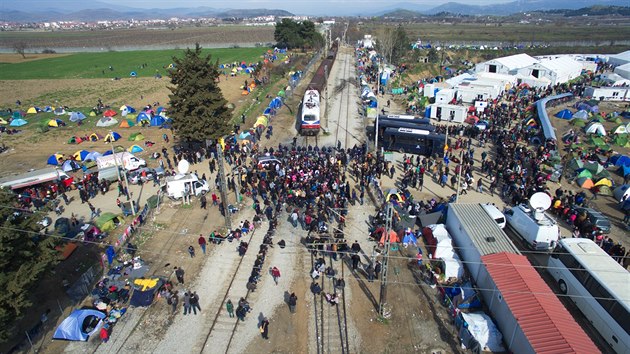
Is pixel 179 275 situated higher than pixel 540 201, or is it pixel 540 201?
pixel 540 201

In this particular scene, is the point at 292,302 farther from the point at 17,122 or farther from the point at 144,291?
the point at 17,122

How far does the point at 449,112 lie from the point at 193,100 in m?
22.6

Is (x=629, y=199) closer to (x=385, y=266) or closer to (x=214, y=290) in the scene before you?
(x=385, y=266)

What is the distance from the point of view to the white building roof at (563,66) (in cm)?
5191

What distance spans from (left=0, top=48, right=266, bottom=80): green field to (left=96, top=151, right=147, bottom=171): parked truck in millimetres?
42493

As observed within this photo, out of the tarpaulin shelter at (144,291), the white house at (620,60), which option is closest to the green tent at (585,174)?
the tarpaulin shelter at (144,291)

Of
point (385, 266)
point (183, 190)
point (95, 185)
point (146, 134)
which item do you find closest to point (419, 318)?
point (385, 266)

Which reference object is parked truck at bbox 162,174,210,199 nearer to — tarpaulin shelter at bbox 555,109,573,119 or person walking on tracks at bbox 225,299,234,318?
person walking on tracks at bbox 225,299,234,318

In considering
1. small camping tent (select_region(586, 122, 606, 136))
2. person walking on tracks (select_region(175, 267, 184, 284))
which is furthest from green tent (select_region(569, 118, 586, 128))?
person walking on tracks (select_region(175, 267, 184, 284))

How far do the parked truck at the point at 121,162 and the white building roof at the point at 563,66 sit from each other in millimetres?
50771

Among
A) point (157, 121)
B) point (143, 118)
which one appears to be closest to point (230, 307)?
point (157, 121)

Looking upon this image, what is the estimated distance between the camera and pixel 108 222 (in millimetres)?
19703

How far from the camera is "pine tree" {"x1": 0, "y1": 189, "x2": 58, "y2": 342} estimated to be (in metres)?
11.8

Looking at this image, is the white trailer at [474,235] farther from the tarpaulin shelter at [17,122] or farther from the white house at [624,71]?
the white house at [624,71]
